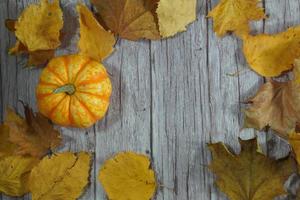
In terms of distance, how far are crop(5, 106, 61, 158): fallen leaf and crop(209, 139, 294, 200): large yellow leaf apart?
1.86 ft

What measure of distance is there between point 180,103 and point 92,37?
364mm

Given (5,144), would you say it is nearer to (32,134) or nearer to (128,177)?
(32,134)

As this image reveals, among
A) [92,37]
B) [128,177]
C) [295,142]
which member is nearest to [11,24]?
[92,37]

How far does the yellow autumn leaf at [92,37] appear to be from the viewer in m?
1.67

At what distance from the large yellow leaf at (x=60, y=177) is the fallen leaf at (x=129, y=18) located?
437 millimetres

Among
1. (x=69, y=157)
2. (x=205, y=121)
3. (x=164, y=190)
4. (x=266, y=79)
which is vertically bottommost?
(x=164, y=190)

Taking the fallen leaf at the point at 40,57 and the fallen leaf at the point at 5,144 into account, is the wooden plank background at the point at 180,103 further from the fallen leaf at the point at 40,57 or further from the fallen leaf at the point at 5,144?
the fallen leaf at the point at 5,144

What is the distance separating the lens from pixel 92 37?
→ 1.69 meters

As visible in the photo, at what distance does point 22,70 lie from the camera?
180 cm

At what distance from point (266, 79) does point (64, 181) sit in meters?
0.75

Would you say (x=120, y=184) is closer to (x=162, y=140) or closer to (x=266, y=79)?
(x=162, y=140)

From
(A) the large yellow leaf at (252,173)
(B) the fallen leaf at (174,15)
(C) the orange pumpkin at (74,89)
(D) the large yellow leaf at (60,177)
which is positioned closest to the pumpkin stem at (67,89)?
(C) the orange pumpkin at (74,89)

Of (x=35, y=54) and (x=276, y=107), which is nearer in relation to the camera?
(x=276, y=107)

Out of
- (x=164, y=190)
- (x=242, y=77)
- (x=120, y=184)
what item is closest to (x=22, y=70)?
(x=120, y=184)
